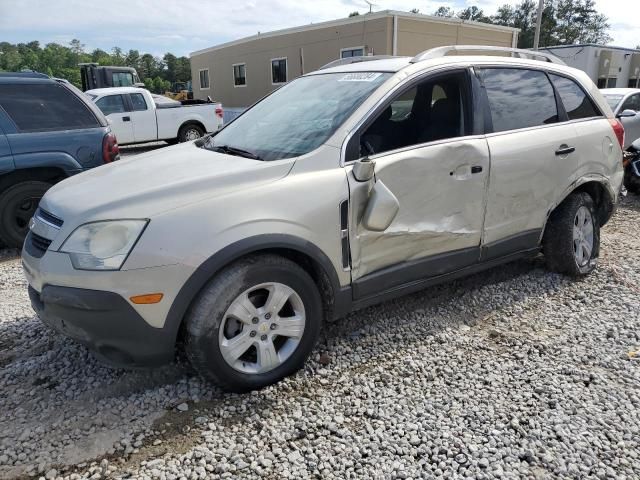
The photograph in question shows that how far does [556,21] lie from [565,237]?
227ft

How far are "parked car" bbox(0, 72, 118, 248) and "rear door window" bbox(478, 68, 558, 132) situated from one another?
13.9 feet

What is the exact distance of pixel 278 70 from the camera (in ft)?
79.0

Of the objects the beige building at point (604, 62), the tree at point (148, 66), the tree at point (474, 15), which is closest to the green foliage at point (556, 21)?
the tree at point (474, 15)

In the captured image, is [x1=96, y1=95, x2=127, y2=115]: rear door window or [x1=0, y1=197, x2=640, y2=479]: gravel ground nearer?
[x1=0, y1=197, x2=640, y2=479]: gravel ground

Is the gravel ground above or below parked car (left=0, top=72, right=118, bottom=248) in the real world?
below

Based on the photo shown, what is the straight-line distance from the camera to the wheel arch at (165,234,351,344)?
2.54 meters

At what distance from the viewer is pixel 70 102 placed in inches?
228

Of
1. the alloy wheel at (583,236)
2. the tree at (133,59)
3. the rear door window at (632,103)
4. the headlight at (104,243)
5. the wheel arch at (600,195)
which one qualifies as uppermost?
the tree at (133,59)

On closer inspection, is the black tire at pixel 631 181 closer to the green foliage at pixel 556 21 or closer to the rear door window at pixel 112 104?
the rear door window at pixel 112 104

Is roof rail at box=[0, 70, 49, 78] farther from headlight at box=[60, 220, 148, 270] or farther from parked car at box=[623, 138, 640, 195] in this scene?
parked car at box=[623, 138, 640, 195]

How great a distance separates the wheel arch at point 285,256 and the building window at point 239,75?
2521cm

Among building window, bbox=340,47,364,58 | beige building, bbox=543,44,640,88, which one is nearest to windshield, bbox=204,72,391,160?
building window, bbox=340,47,364,58

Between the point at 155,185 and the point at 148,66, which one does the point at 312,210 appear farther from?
the point at 148,66

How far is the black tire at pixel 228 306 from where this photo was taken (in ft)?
8.57
